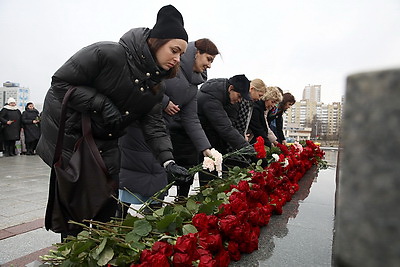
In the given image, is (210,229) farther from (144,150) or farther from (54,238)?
(54,238)

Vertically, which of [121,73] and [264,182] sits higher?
[121,73]

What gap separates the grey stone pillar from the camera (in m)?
0.23

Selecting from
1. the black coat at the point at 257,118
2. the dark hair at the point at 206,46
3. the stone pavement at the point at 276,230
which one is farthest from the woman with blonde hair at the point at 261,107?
the dark hair at the point at 206,46

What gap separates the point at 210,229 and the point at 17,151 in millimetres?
12031

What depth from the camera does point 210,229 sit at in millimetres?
1318

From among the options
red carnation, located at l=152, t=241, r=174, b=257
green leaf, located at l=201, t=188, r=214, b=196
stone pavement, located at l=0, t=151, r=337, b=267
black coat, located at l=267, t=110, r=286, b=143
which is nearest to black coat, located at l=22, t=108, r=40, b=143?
stone pavement, located at l=0, t=151, r=337, b=267

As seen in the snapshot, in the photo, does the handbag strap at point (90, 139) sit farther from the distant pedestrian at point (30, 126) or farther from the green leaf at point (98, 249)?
the distant pedestrian at point (30, 126)

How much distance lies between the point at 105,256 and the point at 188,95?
6.12ft

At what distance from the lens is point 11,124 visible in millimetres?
10508

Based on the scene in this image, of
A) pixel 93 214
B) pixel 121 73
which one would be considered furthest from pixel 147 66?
pixel 93 214

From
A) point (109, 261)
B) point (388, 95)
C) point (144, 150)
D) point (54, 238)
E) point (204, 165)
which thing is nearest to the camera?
point (388, 95)

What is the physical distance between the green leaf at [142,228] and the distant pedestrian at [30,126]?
1094 cm

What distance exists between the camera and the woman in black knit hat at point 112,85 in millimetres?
1835

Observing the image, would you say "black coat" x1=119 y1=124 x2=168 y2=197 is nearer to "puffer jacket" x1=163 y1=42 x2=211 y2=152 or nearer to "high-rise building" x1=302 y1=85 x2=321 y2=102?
"puffer jacket" x1=163 y1=42 x2=211 y2=152
